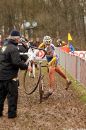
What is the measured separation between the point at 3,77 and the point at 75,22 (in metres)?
52.2

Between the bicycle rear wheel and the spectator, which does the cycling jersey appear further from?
the spectator

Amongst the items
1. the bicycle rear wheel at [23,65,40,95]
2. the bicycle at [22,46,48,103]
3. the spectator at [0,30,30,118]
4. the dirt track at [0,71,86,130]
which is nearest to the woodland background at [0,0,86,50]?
the bicycle rear wheel at [23,65,40,95]

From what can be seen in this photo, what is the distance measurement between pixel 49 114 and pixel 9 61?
1.50 meters

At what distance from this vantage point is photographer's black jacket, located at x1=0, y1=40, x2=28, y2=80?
11.0 metres

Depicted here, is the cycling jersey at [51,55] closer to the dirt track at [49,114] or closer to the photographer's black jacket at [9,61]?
the dirt track at [49,114]

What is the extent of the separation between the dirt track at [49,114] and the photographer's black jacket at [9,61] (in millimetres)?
921

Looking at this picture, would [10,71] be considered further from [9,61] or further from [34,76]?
[34,76]

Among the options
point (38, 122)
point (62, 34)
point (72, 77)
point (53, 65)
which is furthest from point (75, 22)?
point (38, 122)

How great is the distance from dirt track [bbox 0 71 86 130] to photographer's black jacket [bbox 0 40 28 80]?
3.02 feet

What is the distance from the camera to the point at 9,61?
11109 millimetres

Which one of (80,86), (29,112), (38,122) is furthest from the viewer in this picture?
(80,86)

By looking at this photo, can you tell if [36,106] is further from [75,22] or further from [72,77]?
[75,22]

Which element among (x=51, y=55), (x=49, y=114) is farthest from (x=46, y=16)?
(x=49, y=114)

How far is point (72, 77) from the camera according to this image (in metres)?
21.2
